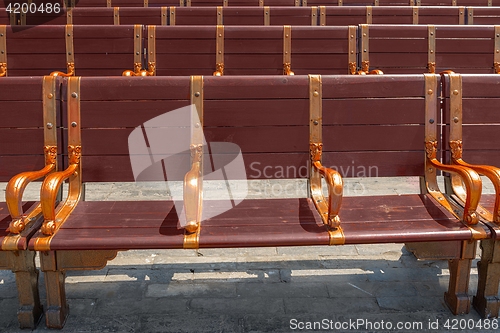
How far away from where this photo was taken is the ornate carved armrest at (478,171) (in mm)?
2429

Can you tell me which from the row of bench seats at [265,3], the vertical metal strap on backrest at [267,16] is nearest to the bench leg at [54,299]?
the vertical metal strap on backrest at [267,16]

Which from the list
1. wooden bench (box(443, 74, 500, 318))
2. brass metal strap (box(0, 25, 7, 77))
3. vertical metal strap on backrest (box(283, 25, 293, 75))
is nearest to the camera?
wooden bench (box(443, 74, 500, 318))

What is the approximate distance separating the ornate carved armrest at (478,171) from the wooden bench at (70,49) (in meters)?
2.92

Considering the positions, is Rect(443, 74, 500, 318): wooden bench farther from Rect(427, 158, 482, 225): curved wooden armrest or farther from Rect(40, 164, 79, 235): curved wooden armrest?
Rect(40, 164, 79, 235): curved wooden armrest

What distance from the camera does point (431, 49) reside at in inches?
188

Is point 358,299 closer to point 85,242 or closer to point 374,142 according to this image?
point 374,142

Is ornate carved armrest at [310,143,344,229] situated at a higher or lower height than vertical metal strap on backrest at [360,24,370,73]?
lower

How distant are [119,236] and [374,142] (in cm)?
157

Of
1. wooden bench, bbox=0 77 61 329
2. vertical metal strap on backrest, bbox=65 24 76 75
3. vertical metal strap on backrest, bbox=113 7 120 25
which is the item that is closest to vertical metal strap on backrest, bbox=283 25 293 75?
vertical metal strap on backrest, bbox=65 24 76 75

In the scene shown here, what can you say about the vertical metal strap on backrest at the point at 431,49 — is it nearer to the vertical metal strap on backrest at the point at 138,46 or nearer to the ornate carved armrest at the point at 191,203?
the vertical metal strap on backrest at the point at 138,46

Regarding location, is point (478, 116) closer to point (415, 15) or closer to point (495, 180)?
point (495, 180)

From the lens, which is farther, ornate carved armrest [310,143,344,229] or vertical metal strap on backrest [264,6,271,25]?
vertical metal strap on backrest [264,6,271,25]

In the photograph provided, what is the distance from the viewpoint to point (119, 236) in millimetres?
2328

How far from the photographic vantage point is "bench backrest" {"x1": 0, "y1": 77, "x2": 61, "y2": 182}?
2.76 m
